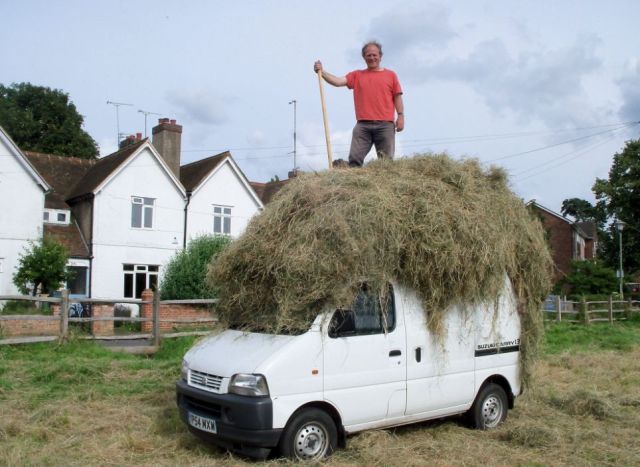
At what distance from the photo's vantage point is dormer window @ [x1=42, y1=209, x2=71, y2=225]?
28984 mm

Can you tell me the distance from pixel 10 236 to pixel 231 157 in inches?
428

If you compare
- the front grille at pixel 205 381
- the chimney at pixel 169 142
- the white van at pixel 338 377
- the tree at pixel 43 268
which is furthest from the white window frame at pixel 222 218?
the front grille at pixel 205 381

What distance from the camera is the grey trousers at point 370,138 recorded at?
942 centimetres

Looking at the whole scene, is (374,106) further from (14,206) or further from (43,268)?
(14,206)

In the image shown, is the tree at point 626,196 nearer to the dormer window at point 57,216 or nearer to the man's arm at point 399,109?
the dormer window at point 57,216

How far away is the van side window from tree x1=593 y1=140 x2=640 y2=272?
40415 millimetres

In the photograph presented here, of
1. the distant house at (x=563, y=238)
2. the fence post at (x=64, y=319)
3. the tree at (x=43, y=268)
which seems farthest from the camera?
the distant house at (x=563, y=238)

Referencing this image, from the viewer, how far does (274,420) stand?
6.08 meters

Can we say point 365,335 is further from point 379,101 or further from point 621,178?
point 621,178

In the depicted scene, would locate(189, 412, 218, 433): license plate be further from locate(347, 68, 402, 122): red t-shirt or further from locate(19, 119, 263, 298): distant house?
locate(19, 119, 263, 298): distant house

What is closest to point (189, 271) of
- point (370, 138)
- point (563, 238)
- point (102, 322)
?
point (102, 322)

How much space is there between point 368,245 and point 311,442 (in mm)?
2031

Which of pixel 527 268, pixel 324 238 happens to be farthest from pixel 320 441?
pixel 527 268

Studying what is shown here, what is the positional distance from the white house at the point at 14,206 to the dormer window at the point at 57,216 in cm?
185
